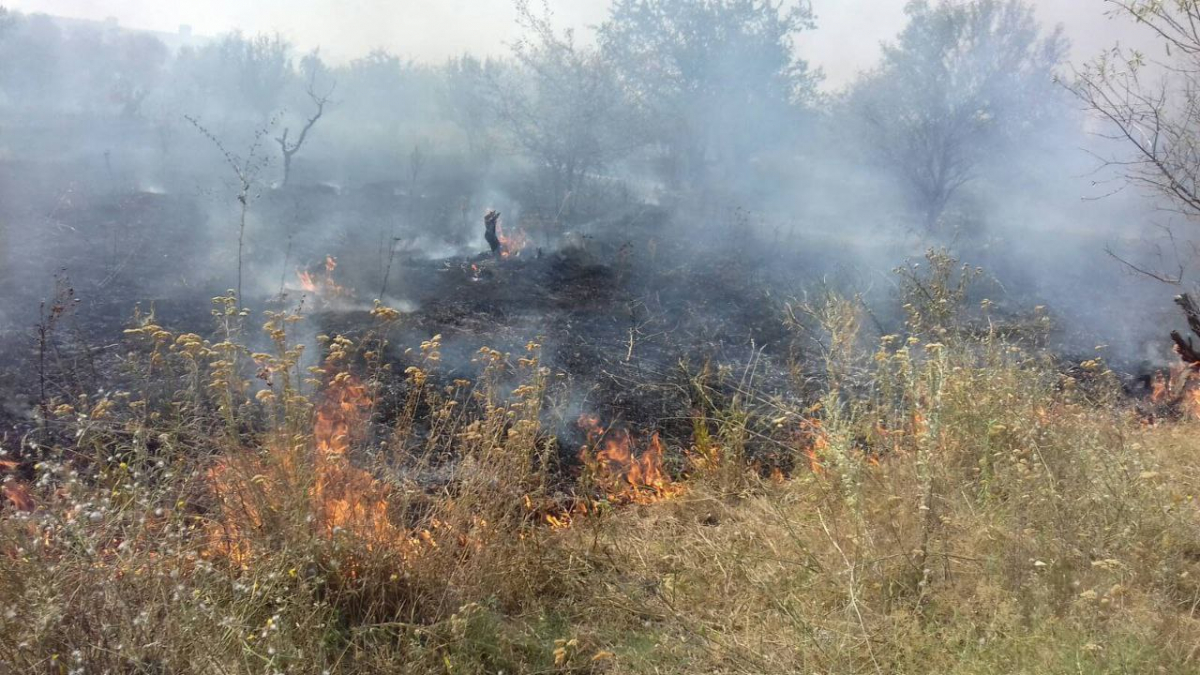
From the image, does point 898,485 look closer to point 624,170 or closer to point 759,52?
point 624,170

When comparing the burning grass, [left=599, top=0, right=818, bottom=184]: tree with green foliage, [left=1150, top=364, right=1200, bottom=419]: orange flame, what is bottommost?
the burning grass

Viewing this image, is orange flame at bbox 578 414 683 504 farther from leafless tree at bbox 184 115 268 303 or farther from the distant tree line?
the distant tree line

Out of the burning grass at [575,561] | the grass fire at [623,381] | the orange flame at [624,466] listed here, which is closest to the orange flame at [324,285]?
the grass fire at [623,381]

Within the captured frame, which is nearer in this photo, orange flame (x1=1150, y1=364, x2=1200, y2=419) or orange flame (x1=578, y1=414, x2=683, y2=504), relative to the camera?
orange flame (x1=578, y1=414, x2=683, y2=504)

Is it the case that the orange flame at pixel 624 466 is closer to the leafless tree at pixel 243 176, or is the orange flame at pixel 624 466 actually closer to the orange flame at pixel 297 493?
the orange flame at pixel 297 493

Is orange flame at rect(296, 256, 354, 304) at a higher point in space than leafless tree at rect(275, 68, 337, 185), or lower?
lower

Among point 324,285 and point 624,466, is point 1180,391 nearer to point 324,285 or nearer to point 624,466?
point 624,466

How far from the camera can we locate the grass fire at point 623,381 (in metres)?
2.19

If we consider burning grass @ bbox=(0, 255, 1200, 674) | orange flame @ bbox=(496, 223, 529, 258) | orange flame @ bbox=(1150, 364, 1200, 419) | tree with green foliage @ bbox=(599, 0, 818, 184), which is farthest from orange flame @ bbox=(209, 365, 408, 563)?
tree with green foliage @ bbox=(599, 0, 818, 184)

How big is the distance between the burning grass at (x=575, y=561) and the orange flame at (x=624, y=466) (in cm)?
39

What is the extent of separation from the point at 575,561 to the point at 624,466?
44.4 inches

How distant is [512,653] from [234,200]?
9.62 m

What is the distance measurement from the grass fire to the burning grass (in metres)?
0.02

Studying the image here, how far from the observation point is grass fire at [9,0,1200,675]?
2.19m
